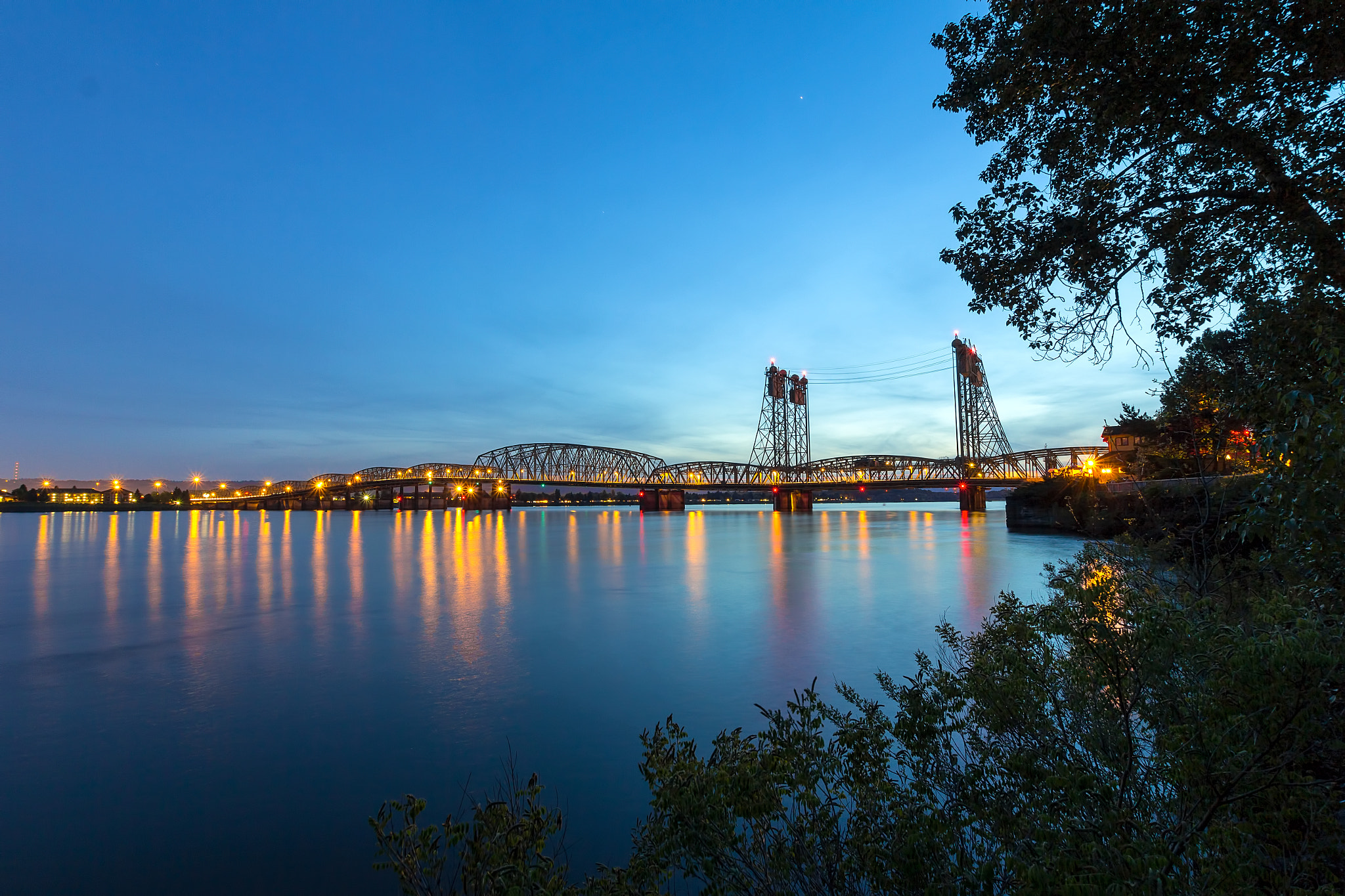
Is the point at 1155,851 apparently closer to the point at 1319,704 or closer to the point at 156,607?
the point at 1319,704

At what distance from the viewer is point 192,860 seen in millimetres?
5977

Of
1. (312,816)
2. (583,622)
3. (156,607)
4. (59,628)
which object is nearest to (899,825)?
(312,816)

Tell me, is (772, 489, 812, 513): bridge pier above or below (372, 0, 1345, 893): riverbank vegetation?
below

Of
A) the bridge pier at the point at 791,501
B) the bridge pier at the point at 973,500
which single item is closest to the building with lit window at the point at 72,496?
the bridge pier at the point at 791,501

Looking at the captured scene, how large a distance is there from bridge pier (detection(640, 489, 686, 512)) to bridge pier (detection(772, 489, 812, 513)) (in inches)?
1230

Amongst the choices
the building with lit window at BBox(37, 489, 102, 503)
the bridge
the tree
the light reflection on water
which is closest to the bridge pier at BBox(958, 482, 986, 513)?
the bridge

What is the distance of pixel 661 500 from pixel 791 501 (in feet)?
136

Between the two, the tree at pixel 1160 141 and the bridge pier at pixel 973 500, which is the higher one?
the tree at pixel 1160 141

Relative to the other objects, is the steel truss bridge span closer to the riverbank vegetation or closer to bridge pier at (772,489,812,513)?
bridge pier at (772,489,812,513)

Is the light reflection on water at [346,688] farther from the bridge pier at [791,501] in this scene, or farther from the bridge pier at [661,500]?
the bridge pier at [661,500]

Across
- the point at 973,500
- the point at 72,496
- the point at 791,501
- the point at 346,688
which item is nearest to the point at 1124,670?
the point at 346,688

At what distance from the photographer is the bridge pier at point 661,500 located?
183 meters

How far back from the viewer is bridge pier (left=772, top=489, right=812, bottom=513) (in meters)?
157

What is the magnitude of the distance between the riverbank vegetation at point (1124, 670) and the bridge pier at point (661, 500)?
165685mm
